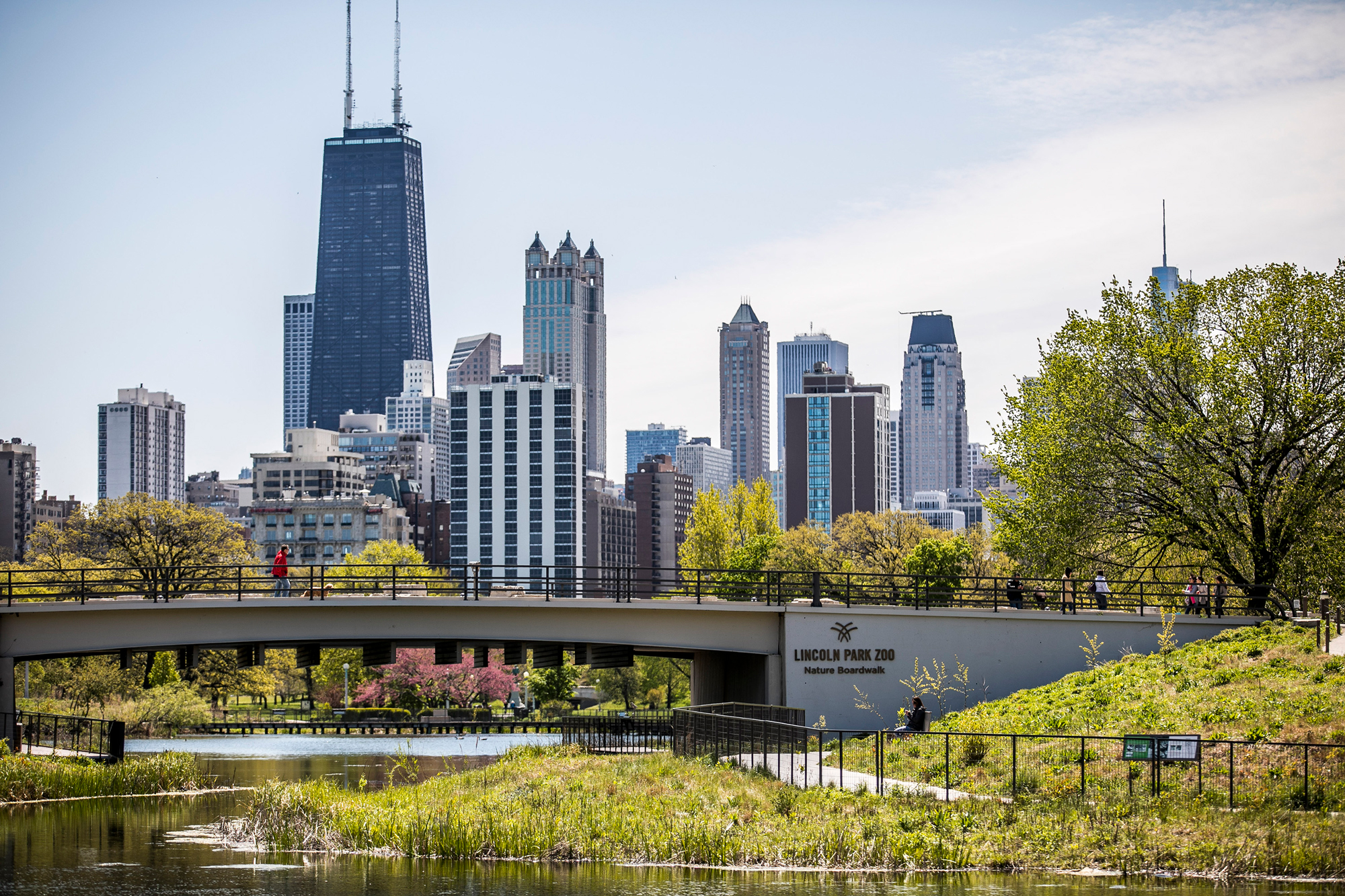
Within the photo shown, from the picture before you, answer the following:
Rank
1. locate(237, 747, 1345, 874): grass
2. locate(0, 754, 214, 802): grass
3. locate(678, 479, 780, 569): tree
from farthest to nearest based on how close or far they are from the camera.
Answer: locate(678, 479, 780, 569): tree, locate(0, 754, 214, 802): grass, locate(237, 747, 1345, 874): grass

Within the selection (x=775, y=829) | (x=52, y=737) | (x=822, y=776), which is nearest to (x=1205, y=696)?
(x=822, y=776)

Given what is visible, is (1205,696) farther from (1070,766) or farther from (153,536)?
(153,536)

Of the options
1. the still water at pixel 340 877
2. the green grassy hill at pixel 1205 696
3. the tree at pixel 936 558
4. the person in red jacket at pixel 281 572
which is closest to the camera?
the still water at pixel 340 877

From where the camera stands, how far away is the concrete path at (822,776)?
2712cm

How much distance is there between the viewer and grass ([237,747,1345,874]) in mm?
23312

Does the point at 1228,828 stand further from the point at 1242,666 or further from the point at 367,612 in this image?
the point at 367,612

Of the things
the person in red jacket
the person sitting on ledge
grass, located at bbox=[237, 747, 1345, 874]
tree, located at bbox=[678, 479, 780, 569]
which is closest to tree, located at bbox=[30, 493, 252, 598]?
tree, located at bbox=[678, 479, 780, 569]

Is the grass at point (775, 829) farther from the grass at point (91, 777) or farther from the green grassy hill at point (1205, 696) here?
the grass at point (91, 777)

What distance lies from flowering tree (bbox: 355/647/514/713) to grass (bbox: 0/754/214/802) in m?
52.6

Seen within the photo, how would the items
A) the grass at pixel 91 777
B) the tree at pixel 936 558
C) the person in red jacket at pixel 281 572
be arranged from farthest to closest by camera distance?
the tree at pixel 936 558 < the person in red jacket at pixel 281 572 < the grass at pixel 91 777

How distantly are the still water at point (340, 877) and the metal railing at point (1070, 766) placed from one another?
3.26 m

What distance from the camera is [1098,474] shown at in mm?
45656

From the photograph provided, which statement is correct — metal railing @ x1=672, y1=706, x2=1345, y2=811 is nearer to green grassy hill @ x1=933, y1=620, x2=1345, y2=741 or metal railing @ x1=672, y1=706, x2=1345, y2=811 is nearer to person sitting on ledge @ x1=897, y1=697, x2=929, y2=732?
person sitting on ledge @ x1=897, y1=697, x2=929, y2=732

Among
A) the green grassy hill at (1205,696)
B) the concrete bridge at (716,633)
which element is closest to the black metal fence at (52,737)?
the concrete bridge at (716,633)
